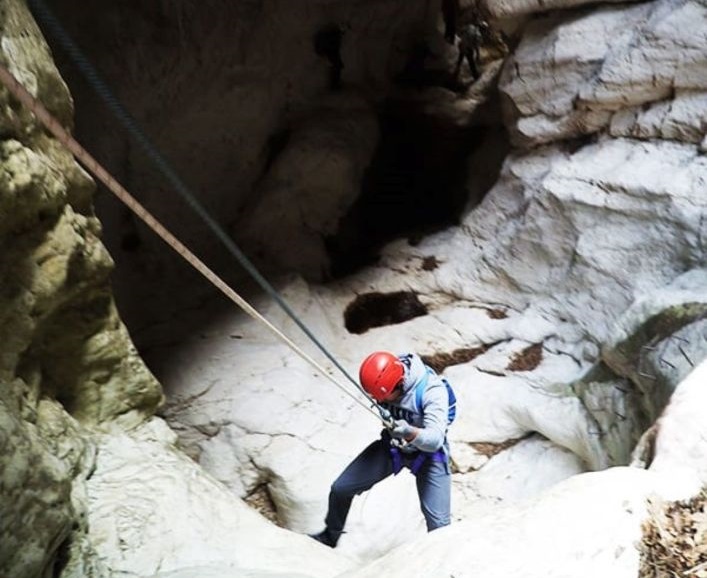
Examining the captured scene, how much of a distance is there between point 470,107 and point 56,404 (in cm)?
662

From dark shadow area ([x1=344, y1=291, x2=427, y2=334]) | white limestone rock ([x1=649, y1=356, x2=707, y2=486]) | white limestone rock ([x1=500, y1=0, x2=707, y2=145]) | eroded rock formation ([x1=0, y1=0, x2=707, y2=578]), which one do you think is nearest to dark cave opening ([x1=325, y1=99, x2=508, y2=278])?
eroded rock formation ([x1=0, y1=0, x2=707, y2=578])

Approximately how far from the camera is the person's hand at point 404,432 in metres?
3.86

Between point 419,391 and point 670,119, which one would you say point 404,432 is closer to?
point 419,391

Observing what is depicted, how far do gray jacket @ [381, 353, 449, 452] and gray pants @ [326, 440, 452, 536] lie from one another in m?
0.23

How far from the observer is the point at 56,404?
3.70m

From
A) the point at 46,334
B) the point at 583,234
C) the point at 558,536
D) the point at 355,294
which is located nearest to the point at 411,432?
the point at 558,536

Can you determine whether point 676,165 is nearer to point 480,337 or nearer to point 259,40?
point 480,337

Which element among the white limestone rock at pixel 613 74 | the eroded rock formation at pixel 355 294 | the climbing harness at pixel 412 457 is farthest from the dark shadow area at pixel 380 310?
the climbing harness at pixel 412 457

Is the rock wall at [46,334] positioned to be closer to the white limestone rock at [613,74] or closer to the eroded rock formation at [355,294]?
the eroded rock formation at [355,294]

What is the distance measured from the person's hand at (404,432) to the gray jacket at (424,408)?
0.03m

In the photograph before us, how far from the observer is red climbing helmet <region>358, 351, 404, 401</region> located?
381 cm

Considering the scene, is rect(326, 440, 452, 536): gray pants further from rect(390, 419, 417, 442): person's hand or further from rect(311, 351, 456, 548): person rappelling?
rect(390, 419, 417, 442): person's hand

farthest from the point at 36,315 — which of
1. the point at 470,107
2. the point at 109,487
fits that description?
the point at 470,107

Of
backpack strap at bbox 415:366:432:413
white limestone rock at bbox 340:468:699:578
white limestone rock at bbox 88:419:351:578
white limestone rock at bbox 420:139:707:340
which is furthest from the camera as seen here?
white limestone rock at bbox 420:139:707:340
